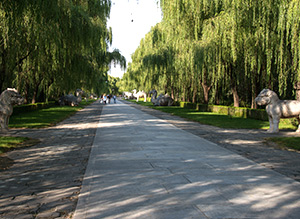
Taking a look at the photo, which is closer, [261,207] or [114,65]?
[261,207]

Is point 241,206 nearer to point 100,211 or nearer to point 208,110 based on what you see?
point 100,211

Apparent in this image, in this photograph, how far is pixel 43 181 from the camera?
204 inches

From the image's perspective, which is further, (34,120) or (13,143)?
(34,120)

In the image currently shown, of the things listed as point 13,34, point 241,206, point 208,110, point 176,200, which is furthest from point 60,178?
point 208,110

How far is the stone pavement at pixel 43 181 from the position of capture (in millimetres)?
3877

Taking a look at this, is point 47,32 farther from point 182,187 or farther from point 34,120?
point 182,187

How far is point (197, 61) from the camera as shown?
20203 mm

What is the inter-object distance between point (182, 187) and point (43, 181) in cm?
234

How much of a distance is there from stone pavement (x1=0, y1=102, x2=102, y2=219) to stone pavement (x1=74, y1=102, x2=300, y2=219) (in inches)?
8.7

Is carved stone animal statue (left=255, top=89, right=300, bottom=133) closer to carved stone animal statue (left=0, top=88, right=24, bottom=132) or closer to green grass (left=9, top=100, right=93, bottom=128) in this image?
carved stone animal statue (left=0, top=88, right=24, bottom=132)

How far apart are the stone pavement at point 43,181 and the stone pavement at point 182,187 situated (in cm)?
22

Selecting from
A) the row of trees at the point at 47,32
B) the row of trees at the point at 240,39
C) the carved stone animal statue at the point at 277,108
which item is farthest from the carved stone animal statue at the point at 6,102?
the row of trees at the point at 240,39

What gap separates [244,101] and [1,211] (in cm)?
2868

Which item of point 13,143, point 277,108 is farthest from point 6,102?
point 277,108
